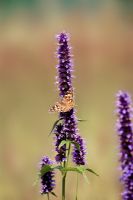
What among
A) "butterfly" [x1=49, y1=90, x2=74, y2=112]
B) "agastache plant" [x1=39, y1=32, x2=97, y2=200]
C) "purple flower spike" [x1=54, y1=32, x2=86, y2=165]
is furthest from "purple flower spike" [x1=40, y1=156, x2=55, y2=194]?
"butterfly" [x1=49, y1=90, x2=74, y2=112]

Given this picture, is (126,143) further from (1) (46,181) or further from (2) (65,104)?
(1) (46,181)

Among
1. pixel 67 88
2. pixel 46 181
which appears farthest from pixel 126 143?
pixel 46 181

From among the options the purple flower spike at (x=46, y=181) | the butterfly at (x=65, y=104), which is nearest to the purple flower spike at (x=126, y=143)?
the butterfly at (x=65, y=104)

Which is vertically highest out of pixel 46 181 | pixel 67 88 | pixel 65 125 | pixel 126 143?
pixel 67 88

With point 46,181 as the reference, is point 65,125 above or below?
above

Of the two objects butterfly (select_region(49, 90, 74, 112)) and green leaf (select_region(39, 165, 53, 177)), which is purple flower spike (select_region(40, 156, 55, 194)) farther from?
butterfly (select_region(49, 90, 74, 112))

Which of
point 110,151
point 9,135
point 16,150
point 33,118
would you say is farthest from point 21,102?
point 110,151

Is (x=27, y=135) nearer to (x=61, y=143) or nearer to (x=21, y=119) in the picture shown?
(x=21, y=119)

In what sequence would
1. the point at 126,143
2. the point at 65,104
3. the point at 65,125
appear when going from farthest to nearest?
the point at 65,125, the point at 65,104, the point at 126,143

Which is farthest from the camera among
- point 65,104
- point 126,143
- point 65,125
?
point 65,125

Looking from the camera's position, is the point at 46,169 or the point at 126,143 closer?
the point at 126,143
